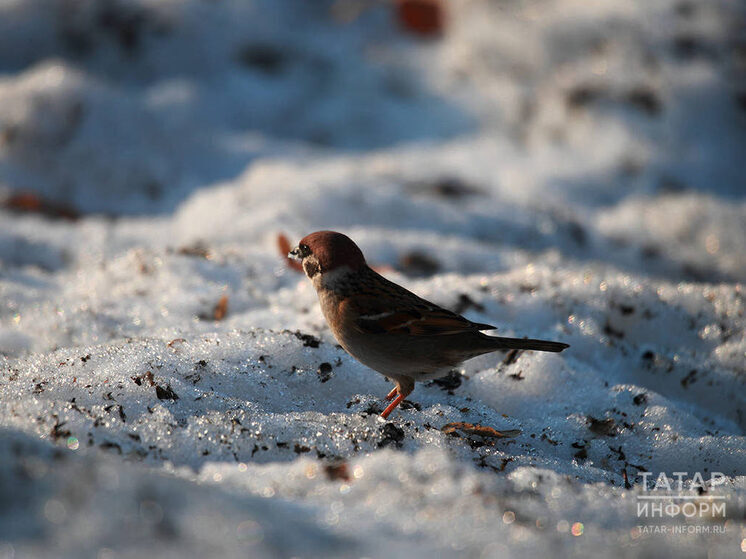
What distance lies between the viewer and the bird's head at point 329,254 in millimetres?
3928

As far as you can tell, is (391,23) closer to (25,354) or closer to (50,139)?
(50,139)

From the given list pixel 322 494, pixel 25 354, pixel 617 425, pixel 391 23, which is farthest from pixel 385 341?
pixel 391 23

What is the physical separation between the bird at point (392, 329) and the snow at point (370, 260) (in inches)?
10.7

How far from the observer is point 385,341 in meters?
3.65

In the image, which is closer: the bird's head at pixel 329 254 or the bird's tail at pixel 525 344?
the bird's tail at pixel 525 344

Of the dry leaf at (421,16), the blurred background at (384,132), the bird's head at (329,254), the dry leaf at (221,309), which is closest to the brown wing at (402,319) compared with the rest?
the bird's head at (329,254)

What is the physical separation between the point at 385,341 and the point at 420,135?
5.99m

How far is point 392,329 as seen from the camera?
3701 mm

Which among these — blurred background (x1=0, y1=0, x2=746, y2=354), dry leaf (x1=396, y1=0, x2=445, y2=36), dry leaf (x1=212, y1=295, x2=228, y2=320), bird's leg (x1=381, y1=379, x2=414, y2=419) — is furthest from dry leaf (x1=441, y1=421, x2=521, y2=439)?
dry leaf (x1=396, y1=0, x2=445, y2=36)

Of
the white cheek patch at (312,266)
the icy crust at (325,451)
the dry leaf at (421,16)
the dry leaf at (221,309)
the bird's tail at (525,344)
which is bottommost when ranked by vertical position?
the icy crust at (325,451)

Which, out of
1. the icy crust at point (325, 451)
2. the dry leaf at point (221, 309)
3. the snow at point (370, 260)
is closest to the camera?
the icy crust at point (325, 451)

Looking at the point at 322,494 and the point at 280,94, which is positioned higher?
the point at 280,94

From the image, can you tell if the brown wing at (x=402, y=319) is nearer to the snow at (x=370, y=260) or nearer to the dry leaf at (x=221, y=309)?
the snow at (x=370, y=260)

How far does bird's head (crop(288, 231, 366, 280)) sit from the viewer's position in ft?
12.9
